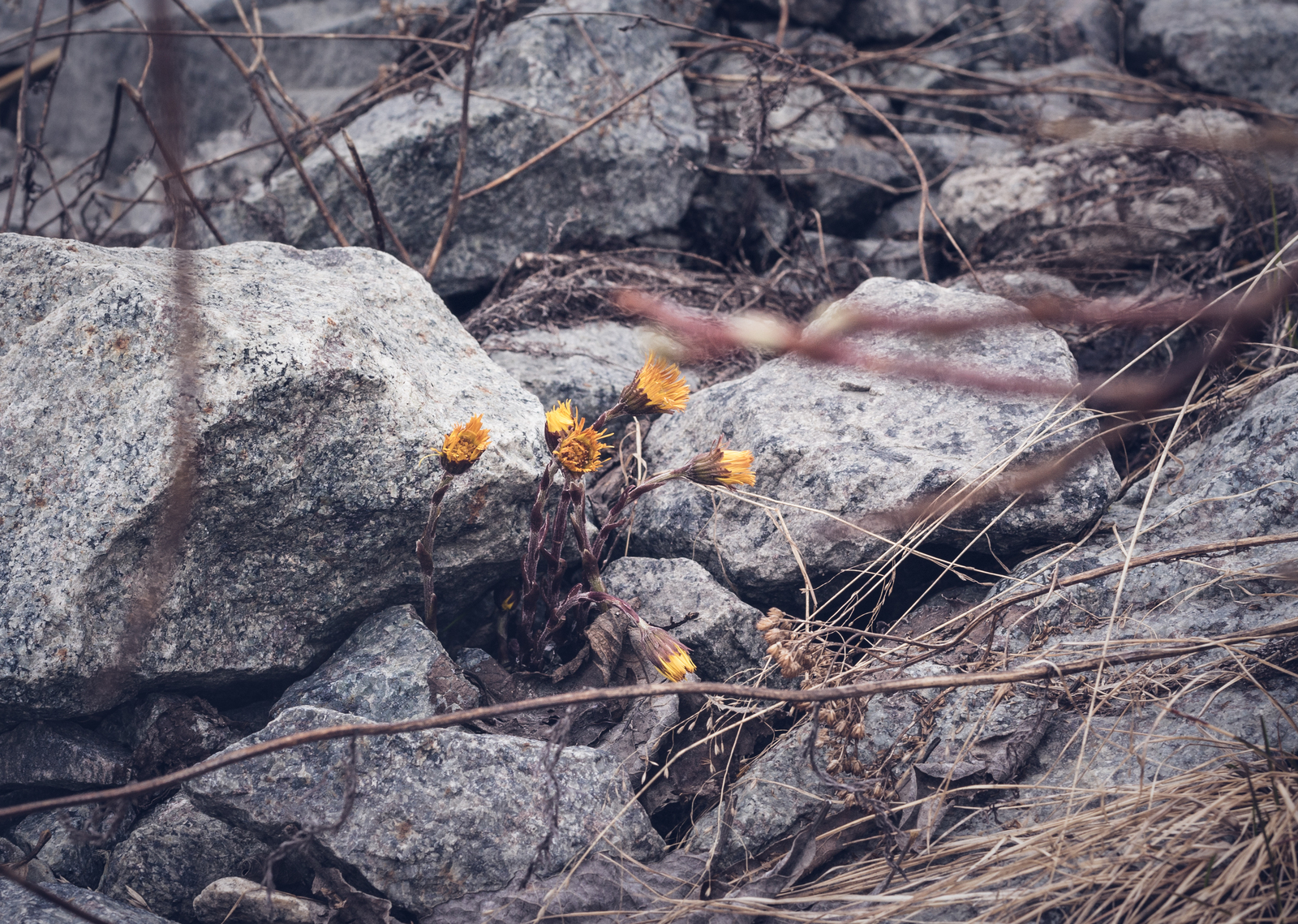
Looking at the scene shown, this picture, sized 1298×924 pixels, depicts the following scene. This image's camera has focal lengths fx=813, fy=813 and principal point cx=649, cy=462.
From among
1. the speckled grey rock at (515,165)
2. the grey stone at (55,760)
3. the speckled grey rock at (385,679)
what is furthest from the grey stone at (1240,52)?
the grey stone at (55,760)

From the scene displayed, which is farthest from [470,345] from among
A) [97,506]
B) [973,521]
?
[973,521]

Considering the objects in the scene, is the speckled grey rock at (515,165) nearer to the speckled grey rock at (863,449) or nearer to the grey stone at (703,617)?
the speckled grey rock at (863,449)

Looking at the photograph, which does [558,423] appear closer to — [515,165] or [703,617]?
[703,617]

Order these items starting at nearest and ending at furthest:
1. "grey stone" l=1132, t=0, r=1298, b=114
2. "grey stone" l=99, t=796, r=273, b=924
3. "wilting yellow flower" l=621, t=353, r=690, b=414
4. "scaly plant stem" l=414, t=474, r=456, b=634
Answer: "grey stone" l=99, t=796, r=273, b=924, "scaly plant stem" l=414, t=474, r=456, b=634, "wilting yellow flower" l=621, t=353, r=690, b=414, "grey stone" l=1132, t=0, r=1298, b=114

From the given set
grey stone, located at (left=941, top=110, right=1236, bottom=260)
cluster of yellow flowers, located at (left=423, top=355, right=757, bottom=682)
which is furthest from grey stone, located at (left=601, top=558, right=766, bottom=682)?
grey stone, located at (left=941, top=110, right=1236, bottom=260)

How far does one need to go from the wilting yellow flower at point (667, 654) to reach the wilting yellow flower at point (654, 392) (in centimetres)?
45

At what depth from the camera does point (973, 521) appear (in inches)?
71.7

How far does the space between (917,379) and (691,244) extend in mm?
1404

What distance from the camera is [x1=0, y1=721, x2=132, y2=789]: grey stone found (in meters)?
1.56

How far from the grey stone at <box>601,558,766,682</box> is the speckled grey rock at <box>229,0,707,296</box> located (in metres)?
1.48

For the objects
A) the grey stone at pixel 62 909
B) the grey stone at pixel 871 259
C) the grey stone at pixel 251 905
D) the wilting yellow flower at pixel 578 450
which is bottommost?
the grey stone at pixel 251 905

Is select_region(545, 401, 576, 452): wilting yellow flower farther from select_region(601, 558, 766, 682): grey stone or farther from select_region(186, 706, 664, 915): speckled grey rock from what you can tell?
select_region(186, 706, 664, 915): speckled grey rock

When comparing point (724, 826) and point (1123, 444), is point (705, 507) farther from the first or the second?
point (1123, 444)

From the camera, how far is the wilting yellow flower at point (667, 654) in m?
1.53
